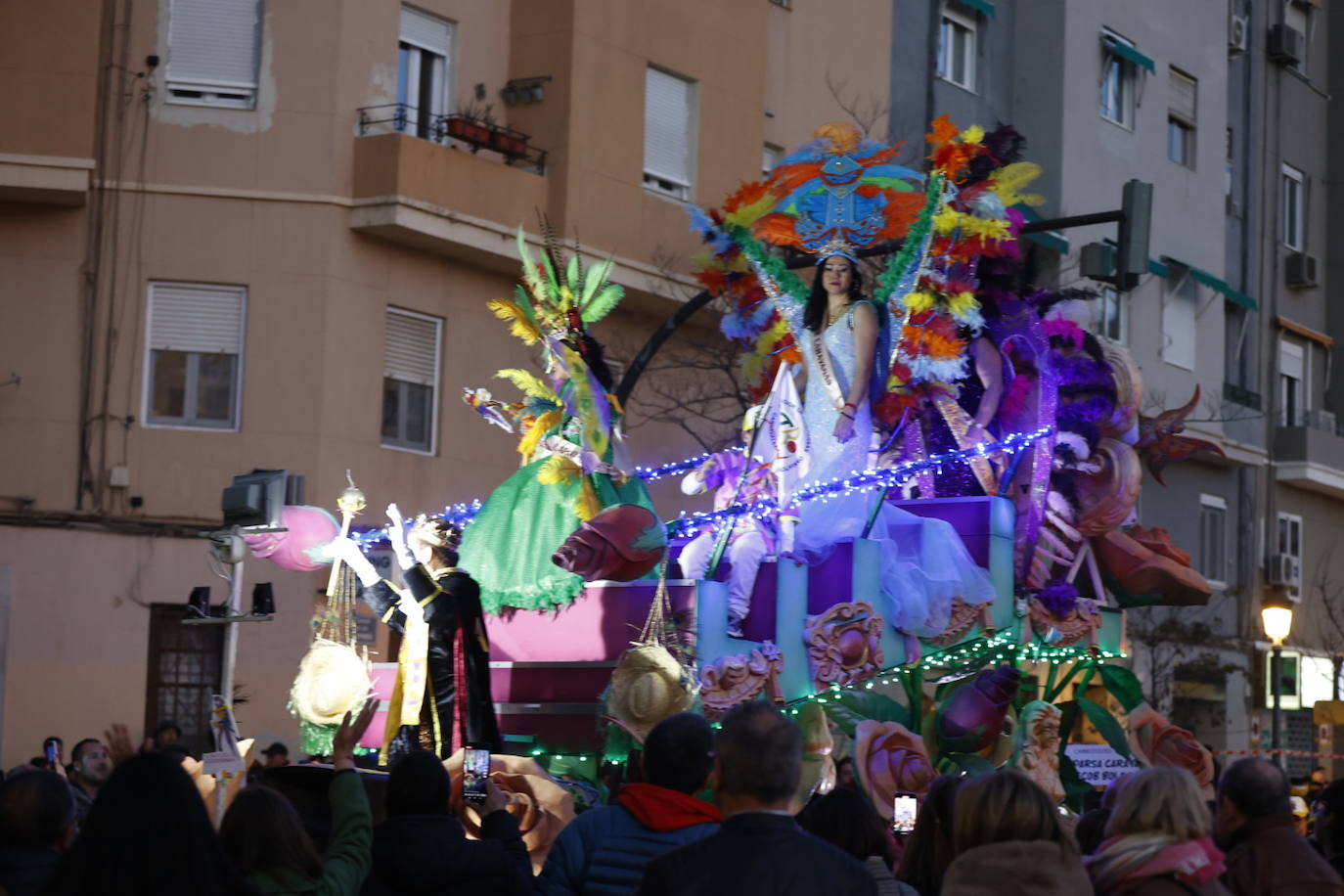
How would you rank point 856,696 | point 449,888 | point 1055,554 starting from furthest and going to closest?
point 1055,554
point 856,696
point 449,888

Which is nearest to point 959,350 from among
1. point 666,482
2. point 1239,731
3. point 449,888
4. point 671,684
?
point 671,684

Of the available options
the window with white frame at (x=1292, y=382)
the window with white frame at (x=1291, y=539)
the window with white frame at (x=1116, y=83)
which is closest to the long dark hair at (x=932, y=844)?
the window with white frame at (x=1116, y=83)

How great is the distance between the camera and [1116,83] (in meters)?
30.8

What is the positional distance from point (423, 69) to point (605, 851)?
53.2 ft

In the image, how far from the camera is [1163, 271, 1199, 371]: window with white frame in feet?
103

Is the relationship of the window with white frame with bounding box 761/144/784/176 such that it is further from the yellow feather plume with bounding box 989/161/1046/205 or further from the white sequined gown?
the white sequined gown

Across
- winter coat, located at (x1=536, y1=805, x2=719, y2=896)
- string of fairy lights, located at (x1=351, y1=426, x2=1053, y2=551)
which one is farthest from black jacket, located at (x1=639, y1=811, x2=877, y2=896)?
string of fairy lights, located at (x1=351, y1=426, x2=1053, y2=551)

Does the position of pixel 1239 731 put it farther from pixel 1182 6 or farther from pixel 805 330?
pixel 805 330

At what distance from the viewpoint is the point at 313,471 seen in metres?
19.6

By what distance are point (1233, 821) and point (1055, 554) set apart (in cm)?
763

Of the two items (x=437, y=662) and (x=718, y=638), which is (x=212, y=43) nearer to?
(x=718, y=638)

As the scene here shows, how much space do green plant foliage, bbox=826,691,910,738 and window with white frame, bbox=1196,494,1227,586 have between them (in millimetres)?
19488

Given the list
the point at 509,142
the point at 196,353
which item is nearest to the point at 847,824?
the point at 196,353

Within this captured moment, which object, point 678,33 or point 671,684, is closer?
point 671,684
